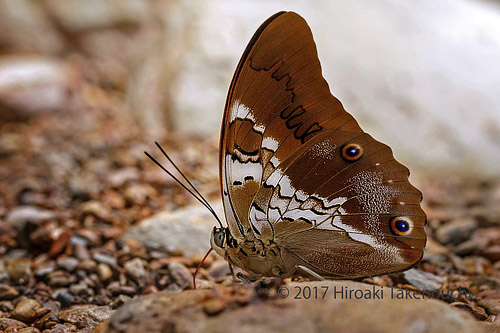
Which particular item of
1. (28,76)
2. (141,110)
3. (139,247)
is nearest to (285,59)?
(139,247)

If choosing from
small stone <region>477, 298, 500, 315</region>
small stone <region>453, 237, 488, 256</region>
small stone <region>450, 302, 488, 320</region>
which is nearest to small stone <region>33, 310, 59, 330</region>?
small stone <region>450, 302, 488, 320</region>

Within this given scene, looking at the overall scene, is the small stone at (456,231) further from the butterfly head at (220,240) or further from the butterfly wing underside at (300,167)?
the butterfly head at (220,240)

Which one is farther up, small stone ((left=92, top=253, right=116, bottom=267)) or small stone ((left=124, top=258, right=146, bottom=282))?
small stone ((left=92, top=253, right=116, bottom=267))

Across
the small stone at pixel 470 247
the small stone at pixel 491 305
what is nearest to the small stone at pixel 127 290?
the small stone at pixel 491 305

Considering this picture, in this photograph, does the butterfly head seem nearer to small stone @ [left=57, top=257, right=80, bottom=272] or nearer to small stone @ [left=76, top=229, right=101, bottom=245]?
small stone @ [left=57, top=257, right=80, bottom=272]

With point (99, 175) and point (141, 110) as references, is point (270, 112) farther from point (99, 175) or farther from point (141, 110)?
point (141, 110)

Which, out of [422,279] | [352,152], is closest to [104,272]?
[352,152]
